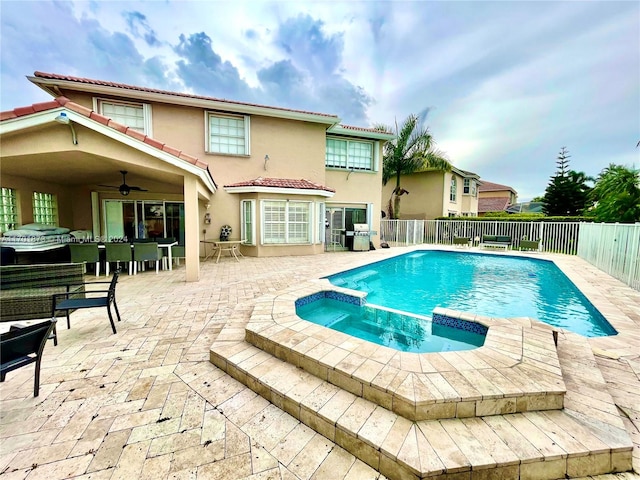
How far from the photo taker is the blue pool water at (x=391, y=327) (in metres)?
4.52

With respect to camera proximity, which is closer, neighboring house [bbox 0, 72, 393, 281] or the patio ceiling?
the patio ceiling

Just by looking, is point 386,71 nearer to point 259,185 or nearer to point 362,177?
point 362,177

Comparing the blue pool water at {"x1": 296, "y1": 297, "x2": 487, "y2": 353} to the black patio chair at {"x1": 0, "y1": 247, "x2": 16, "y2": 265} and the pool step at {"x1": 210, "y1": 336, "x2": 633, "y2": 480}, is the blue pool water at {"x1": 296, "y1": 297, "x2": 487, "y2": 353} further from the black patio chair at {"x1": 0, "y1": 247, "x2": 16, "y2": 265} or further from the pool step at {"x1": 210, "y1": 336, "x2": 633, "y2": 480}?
the black patio chair at {"x1": 0, "y1": 247, "x2": 16, "y2": 265}

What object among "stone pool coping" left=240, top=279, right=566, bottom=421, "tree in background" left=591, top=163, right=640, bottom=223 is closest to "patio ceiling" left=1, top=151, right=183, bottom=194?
"stone pool coping" left=240, top=279, right=566, bottom=421

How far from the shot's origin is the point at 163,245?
30.5ft

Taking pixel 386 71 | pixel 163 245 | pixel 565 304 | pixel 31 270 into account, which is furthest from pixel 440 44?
pixel 31 270

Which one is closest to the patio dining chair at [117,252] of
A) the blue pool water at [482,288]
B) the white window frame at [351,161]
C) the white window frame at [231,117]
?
the white window frame at [231,117]

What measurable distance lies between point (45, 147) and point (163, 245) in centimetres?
416

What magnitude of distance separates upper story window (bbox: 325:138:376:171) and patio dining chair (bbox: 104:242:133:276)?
1041cm

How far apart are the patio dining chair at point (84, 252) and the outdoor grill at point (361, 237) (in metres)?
11.0

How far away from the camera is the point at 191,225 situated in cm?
746

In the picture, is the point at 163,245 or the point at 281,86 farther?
the point at 281,86

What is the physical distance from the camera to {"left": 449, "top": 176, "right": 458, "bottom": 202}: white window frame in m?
23.1

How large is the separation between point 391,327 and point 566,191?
2996 centimetres
